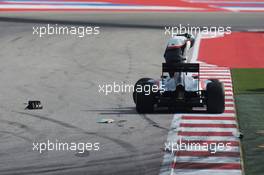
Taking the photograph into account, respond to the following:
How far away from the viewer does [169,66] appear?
18.0 meters

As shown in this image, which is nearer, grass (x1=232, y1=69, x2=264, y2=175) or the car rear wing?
grass (x1=232, y1=69, x2=264, y2=175)

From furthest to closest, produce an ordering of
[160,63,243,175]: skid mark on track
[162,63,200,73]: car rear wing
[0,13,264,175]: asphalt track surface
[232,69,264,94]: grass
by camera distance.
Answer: [232,69,264,94]: grass
[162,63,200,73]: car rear wing
[0,13,264,175]: asphalt track surface
[160,63,243,175]: skid mark on track

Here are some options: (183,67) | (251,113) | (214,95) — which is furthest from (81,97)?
(251,113)

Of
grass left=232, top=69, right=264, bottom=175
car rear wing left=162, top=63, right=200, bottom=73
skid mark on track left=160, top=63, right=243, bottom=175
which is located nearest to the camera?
skid mark on track left=160, top=63, right=243, bottom=175

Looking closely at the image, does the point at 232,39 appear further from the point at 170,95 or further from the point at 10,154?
the point at 10,154

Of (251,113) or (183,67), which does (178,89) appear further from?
(251,113)

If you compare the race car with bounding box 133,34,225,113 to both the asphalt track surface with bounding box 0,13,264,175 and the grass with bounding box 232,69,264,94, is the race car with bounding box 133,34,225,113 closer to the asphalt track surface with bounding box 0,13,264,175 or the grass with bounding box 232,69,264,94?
the asphalt track surface with bounding box 0,13,264,175

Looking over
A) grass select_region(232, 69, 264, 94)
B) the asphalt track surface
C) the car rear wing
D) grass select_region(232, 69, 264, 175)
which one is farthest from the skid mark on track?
grass select_region(232, 69, 264, 94)

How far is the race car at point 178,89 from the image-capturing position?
17.9 meters

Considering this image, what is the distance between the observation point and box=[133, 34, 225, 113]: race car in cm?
Answer: 1795

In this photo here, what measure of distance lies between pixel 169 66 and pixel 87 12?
33.0 metres

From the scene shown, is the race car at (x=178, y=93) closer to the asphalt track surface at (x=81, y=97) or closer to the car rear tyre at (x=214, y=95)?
the car rear tyre at (x=214, y=95)

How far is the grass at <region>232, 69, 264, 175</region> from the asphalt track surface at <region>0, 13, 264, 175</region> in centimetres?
194

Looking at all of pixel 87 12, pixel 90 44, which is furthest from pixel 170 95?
pixel 87 12
